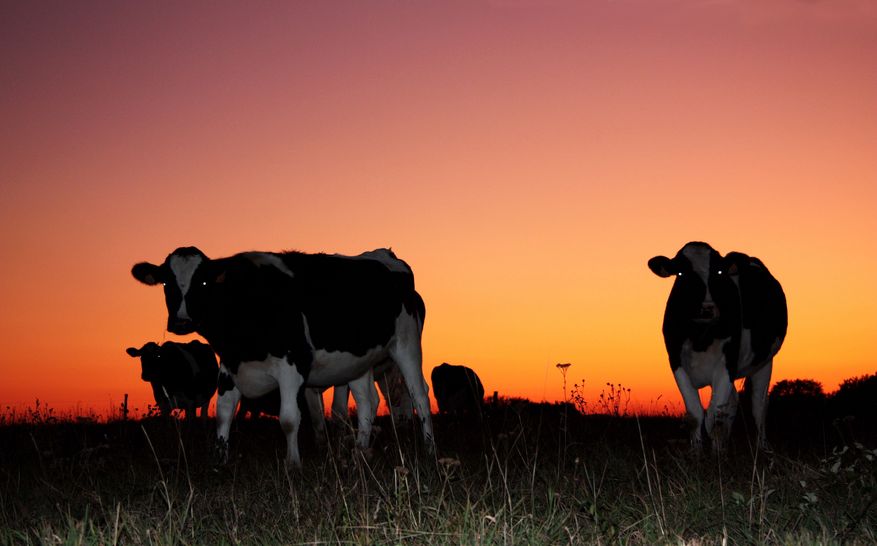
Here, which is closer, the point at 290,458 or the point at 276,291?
the point at 290,458

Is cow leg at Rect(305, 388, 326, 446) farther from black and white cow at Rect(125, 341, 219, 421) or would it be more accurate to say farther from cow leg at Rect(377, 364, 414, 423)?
black and white cow at Rect(125, 341, 219, 421)

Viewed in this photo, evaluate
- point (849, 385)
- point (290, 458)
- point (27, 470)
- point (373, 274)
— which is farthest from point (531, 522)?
point (849, 385)

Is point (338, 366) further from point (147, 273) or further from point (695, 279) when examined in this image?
point (695, 279)

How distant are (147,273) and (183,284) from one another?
0.68 metres

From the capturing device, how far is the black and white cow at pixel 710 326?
36.0 feet

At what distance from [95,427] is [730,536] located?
11514 mm

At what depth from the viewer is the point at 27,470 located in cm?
936

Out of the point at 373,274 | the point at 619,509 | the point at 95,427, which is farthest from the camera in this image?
the point at 95,427

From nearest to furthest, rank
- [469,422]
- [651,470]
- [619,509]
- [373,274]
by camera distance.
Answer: [619,509] → [651,470] → [373,274] → [469,422]

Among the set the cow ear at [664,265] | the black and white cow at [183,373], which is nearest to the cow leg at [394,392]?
the cow ear at [664,265]

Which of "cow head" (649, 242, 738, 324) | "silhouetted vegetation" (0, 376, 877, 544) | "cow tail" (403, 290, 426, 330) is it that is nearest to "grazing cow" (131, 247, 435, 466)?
"cow tail" (403, 290, 426, 330)

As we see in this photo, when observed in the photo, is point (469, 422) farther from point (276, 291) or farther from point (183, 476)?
point (183, 476)

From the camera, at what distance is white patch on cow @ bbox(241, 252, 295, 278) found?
37.4 feet

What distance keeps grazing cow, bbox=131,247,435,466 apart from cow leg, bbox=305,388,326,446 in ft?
0.25
